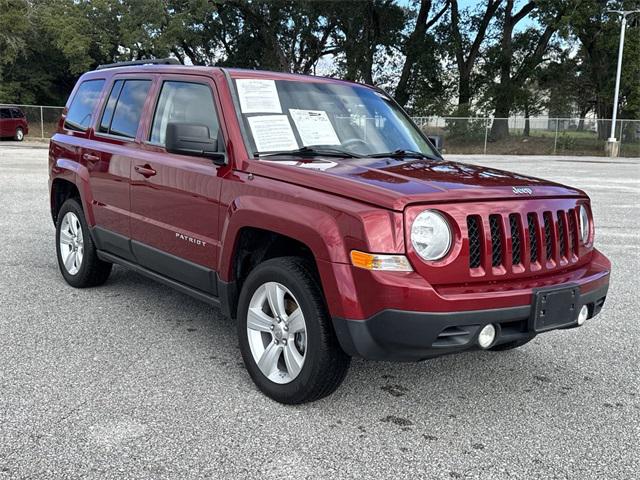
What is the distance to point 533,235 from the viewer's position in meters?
3.27

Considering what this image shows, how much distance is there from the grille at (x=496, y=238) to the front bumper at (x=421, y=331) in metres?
0.25

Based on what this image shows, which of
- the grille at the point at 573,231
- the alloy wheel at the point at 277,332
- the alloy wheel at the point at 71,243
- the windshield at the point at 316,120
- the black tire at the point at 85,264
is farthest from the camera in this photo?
the alloy wheel at the point at 71,243

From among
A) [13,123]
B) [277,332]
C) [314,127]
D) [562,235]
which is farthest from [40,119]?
[562,235]

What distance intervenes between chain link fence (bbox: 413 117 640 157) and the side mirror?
31.0 metres

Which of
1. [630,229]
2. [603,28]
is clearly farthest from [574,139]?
[630,229]

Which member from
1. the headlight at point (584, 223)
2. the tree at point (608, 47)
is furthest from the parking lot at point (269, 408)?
the tree at point (608, 47)

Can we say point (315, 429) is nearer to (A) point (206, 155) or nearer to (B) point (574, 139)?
(A) point (206, 155)

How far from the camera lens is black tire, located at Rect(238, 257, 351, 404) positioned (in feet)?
10.4

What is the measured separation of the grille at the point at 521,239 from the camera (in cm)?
305

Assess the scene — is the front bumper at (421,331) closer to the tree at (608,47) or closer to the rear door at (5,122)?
the rear door at (5,122)

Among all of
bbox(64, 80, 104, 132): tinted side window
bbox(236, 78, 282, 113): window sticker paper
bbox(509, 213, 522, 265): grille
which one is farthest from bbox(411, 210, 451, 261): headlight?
bbox(64, 80, 104, 132): tinted side window

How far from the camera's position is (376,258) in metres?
2.91

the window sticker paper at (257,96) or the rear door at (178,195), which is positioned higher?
the window sticker paper at (257,96)

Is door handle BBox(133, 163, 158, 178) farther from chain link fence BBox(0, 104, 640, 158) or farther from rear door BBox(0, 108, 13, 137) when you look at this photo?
chain link fence BBox(0, 104, 640, 158)
